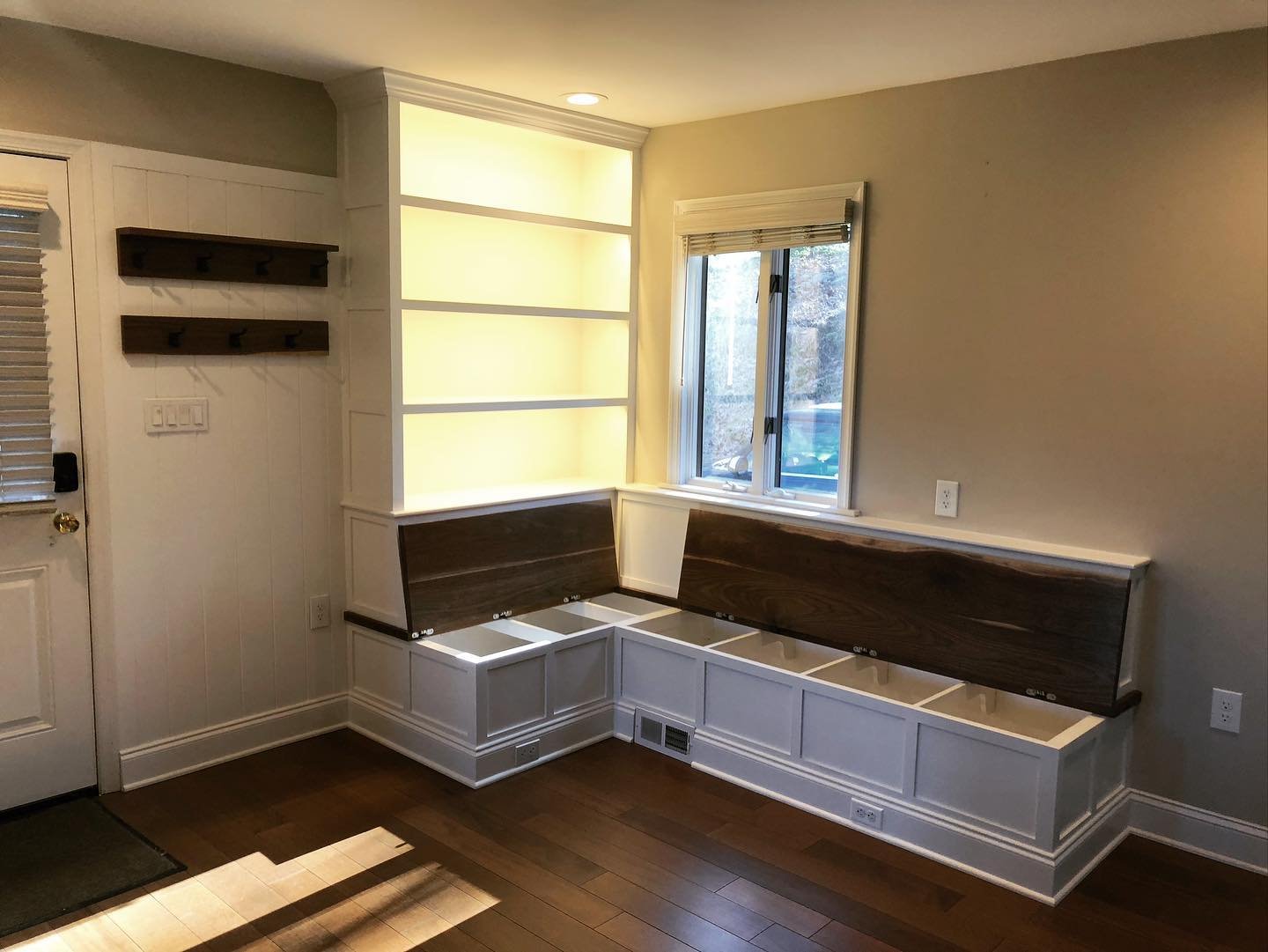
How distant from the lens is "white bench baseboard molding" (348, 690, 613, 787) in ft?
11.0

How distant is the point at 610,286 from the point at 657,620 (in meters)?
1.47

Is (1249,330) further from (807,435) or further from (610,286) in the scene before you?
(610,286)

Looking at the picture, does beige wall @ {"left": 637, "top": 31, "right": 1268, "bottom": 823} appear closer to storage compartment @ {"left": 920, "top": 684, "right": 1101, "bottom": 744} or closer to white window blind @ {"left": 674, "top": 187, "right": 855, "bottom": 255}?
white window blind @ {"left": 674, "top": 187, "right": 855, "bottom": 255}

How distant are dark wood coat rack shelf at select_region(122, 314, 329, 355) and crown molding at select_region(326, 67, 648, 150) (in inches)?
32.3

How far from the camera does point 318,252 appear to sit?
3527 millimetres

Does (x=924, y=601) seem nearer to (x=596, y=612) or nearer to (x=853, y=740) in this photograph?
(x=853, y=740)

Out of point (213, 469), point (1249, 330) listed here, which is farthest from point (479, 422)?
point (1249, 330)

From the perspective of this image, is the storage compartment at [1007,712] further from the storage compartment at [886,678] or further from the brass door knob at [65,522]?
the brass door knob at [65,522]

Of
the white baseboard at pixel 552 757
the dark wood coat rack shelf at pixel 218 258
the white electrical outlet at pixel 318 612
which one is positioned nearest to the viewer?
the white baseboard at pixel 552 757

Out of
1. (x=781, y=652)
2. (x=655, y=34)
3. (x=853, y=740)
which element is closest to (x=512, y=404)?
(x=781, y=652)

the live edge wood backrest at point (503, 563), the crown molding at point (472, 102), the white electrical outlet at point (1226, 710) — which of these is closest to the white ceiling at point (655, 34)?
the crown molding at point (472, 102)

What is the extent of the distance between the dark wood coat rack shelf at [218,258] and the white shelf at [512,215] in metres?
0.36

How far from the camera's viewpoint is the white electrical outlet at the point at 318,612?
3.70 meters

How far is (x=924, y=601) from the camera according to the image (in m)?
3.21
